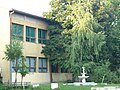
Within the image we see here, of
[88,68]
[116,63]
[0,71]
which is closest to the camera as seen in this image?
[0,71]

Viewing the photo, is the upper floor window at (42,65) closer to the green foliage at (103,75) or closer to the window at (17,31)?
the window at (17,31)

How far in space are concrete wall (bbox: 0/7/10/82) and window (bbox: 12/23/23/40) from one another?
43.5 inches

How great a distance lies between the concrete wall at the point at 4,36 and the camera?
1372 inches

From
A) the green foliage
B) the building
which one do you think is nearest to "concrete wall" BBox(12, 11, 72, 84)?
the building

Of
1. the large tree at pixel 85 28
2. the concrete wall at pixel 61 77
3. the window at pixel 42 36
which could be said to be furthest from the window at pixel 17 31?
the concrete wall at pixel 61 77

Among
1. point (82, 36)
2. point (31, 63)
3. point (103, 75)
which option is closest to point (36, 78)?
point (31, 63)

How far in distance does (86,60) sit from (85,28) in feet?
11.5

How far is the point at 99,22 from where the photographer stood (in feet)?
131

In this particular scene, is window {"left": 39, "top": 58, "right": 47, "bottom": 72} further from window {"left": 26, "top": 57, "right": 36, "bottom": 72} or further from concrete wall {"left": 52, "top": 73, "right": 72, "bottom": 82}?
concrete wall {"left": 52, "top": 73, "right": 72, "bottom": 82}

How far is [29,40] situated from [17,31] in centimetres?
252

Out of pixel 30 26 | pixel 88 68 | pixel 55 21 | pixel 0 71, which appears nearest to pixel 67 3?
pixel 55 21

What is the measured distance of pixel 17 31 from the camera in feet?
123

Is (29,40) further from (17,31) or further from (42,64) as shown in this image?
(42,64)

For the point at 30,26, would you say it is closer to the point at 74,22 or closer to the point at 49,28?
the point at 49,28
